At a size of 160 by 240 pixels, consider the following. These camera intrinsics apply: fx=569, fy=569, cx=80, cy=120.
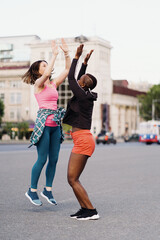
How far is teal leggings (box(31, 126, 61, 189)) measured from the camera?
22.9 ft

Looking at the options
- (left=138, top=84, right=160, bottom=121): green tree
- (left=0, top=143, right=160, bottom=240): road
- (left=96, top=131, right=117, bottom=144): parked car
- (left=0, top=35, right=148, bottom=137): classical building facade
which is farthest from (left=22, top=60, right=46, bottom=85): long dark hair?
(left=138, top=84, right=160, bottom=121): green tree

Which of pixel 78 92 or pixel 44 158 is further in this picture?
pixel 44 158

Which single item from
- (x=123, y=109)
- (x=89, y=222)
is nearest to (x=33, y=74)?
(x=89, y=222)

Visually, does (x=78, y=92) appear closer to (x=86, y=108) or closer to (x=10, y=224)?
(x=86, y=108)

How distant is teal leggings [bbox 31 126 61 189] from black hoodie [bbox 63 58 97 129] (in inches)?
24.3

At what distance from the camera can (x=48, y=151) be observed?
7.11 m

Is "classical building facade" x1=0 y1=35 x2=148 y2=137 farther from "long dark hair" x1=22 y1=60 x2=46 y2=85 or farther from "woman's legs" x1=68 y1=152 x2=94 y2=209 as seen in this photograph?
"woman's legs" x1=68 y1=152 x2=94 y2=209

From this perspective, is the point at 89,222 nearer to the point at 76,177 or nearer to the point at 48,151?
the point at 76,177

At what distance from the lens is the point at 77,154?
6.38 metres

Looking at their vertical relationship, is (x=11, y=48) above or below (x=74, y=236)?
above

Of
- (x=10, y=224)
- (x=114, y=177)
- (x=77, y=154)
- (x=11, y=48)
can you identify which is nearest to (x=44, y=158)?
(x=77, y=154)

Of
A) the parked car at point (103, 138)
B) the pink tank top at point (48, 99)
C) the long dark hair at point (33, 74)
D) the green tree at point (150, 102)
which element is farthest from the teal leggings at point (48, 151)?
the green tree at point (150, 102)

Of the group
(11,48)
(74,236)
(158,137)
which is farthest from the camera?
(11,48)

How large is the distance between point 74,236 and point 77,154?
125 cm
